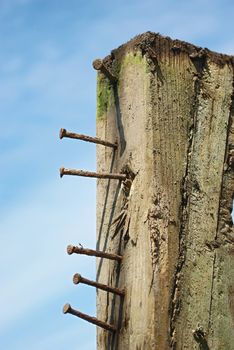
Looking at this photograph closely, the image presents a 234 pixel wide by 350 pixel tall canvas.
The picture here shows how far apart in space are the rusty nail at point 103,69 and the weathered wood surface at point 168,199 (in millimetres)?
33

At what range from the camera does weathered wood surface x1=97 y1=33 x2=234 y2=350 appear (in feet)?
12.8

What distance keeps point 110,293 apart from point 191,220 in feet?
1.74

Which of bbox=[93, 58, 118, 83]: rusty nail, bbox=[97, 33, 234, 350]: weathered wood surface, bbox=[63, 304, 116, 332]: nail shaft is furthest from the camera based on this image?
bbox=[93, 58, 118, 83]: rusty nail

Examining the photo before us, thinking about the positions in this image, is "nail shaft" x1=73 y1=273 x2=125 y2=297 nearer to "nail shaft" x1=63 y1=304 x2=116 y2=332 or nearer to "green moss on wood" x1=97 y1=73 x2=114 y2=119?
"nail shaft" x1=63 y1=304 x2=116 y2=332

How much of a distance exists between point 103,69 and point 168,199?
818 millimetres

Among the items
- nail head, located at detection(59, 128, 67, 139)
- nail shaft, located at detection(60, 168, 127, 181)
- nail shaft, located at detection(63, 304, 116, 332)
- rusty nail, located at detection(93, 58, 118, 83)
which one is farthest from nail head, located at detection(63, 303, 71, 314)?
rusty nail, located at detection(93, 58, 118, 83)

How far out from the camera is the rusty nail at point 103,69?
445 centimetres

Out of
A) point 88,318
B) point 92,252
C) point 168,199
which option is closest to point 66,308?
point 88,318

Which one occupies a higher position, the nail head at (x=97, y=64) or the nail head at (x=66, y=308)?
the nail head at (x=97, y=64)

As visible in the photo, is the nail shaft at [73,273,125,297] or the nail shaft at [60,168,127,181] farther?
the nail shaft at [60,168,127,181]

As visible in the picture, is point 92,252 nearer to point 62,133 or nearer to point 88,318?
point 88,318

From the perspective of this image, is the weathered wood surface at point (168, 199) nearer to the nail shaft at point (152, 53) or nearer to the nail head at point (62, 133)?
the nail shaft at point (152, 53)

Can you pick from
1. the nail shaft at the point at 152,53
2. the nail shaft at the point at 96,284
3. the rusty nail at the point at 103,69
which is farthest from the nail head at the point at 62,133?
the nail shaft at the point at 96,284

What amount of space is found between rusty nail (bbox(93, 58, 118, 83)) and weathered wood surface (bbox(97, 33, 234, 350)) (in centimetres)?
3
